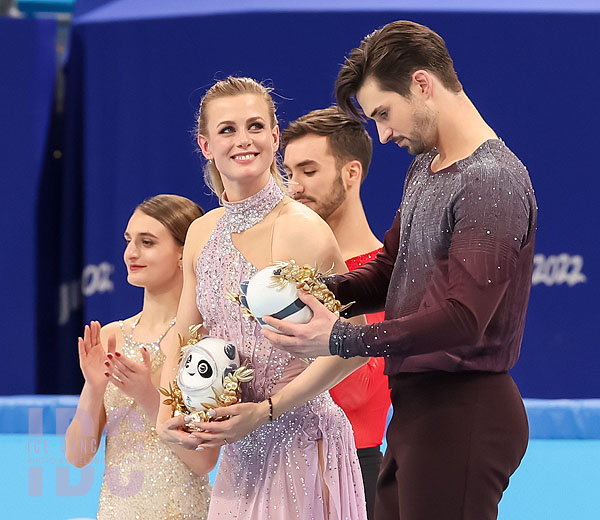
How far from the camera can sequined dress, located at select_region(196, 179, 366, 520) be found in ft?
6.62

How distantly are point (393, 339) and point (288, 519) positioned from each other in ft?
2.01

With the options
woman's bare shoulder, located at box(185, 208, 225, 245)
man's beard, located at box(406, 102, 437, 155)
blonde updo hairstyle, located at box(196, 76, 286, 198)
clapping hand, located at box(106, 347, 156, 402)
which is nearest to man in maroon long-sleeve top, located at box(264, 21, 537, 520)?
man's beard, located at box(406, 102, 437, 155)

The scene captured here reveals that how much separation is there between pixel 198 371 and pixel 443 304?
556 mm

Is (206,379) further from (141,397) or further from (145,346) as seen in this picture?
(145,346)

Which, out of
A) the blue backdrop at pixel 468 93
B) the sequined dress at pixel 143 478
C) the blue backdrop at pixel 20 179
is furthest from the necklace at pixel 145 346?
the blue backdrop at pixel 20 179

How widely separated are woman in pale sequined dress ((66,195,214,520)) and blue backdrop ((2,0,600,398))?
2.72 m

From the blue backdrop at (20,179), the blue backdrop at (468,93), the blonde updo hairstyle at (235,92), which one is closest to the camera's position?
the blonde updo hairstyle at (235,92)

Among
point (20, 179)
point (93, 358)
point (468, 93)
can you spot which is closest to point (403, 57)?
point (93, 358)

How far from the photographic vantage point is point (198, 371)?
1.88 m

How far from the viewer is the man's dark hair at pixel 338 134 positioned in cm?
279

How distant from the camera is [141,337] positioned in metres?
2.62

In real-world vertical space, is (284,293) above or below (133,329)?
above

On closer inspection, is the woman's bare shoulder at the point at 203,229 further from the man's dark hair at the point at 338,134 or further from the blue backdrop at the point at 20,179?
the blue backdrop at the point at 20,179

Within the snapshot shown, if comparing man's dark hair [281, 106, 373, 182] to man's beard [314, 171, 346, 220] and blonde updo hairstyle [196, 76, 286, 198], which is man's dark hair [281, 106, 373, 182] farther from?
blonde updo hairstyle [196, 76, 286, 198]
